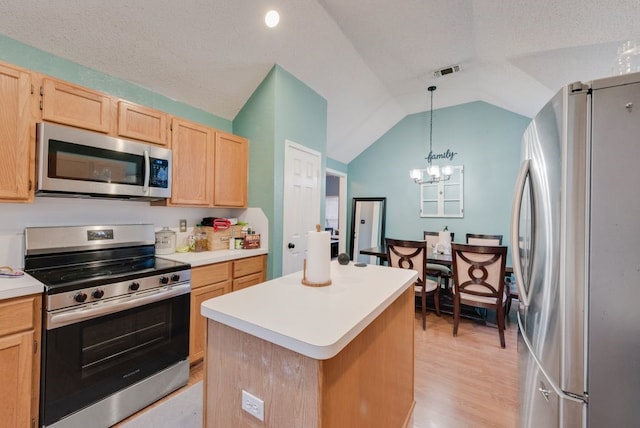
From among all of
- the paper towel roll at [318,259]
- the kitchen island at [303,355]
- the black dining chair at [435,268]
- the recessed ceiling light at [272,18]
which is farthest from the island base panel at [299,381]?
the black dining chair at [435,268]

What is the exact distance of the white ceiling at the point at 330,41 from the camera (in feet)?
6.07

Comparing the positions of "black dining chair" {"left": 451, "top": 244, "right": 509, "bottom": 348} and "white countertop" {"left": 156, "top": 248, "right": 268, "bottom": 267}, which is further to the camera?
"black dining chair" {"left": 451, "top": 244, "right": 509, "bottom": 348}

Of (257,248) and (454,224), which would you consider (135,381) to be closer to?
(257,248)

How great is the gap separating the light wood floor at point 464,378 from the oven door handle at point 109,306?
2.37ft

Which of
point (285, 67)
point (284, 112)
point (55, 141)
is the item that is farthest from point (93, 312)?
point (285, 67)

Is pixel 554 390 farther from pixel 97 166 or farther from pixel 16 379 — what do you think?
pixel 97 166

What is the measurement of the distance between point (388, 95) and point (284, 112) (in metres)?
2.10

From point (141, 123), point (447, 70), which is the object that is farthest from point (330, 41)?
point (141, 123)

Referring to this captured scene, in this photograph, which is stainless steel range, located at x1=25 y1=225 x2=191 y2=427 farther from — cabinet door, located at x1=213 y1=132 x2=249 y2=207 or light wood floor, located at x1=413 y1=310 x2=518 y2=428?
light wood floor, located at x1=413 y1=310 x2=518 y2=428

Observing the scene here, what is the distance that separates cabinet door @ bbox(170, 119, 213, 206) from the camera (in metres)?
2.45

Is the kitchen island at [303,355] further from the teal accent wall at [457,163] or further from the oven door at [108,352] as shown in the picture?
the teal accent wall at [457,163]

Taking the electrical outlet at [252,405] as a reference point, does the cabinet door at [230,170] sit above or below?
above

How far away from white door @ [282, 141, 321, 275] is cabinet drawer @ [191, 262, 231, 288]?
691 mm

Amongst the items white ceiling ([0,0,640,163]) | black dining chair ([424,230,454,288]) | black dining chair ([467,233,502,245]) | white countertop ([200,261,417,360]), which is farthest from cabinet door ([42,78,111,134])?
black dining chair ([467,233,502,245])
